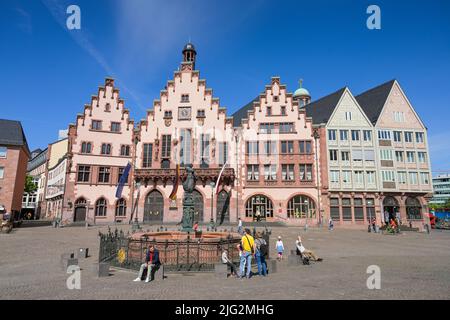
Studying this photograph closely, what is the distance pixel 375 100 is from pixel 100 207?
47.1m

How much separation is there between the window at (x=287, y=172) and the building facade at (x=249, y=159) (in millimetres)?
150

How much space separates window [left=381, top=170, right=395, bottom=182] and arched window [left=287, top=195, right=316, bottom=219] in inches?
466

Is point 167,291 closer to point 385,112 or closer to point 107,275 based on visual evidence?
point 107,275

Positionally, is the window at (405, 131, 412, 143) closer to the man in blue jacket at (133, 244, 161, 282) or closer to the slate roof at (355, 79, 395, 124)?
the slate roof at (355, 79, 395, 124)

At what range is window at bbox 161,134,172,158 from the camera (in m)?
44.6

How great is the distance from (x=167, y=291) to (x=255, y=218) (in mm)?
33291

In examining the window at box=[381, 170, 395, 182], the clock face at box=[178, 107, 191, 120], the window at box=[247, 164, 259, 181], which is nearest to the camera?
the window at box=[247, 164, 259, 181]

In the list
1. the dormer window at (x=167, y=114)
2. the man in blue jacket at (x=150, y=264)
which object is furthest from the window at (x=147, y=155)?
the man in blue jacket at (x=150, y=264)

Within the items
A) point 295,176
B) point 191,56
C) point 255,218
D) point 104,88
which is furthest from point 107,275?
point 191,56

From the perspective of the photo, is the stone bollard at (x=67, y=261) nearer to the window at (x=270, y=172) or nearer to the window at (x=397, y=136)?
the window at (x=270, y=172)

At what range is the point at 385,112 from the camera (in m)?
45.8

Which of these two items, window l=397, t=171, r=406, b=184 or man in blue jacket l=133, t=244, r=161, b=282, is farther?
window l=397, t=171, r=406, b=184

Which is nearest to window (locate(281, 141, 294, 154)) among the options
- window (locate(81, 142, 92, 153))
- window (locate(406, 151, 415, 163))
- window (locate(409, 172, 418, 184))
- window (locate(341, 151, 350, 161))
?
window (locate(341, 151, 350, 161))
